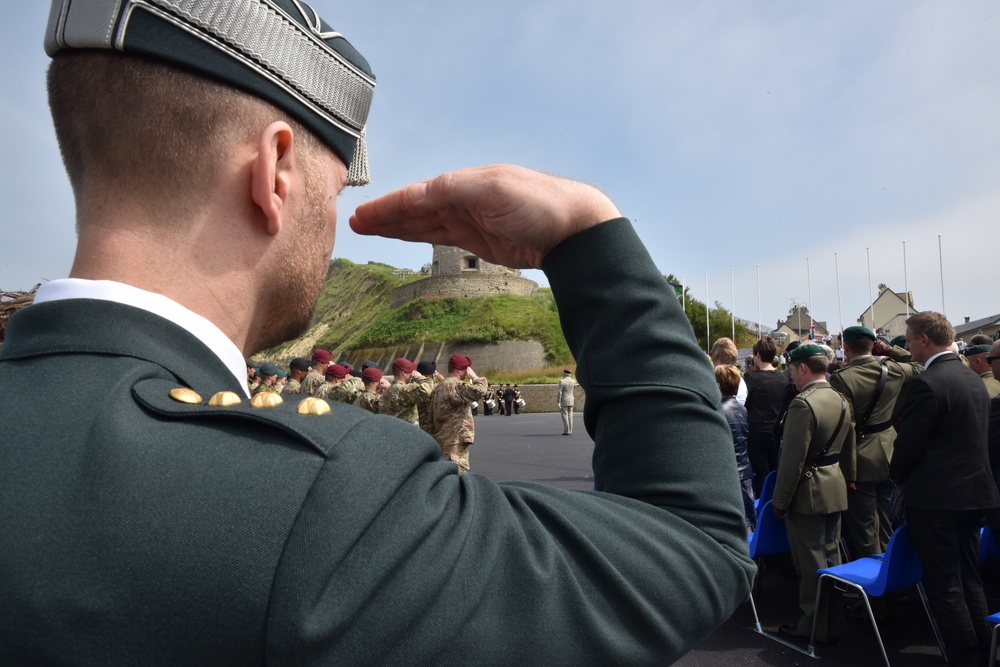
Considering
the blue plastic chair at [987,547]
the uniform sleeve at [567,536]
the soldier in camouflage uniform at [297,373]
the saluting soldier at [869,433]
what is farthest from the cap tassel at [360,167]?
the soldier in camouflage uniform at [297,373]

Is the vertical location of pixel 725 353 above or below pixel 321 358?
below

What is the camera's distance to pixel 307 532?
0.63 metres

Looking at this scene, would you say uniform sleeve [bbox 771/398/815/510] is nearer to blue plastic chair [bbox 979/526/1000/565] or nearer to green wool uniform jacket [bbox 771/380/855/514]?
green wool uniform jacket [bbox 771/380/855/514]

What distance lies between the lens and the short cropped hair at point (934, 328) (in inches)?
212

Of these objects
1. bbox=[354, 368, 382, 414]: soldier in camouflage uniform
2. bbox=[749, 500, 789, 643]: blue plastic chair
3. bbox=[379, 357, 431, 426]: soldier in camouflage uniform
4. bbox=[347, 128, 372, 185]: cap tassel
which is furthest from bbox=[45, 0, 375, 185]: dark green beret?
bbox=[354, 368, 382, 414]: soldier in camouflage uniform

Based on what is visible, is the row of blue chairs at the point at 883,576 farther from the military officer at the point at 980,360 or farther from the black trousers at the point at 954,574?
the military officer at the point at 980,360

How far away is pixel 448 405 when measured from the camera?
407 inches

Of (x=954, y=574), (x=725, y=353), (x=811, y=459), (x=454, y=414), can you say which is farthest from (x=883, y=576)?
(x=454, y=414)

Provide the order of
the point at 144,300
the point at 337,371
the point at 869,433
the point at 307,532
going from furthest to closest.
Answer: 1. the point at 337,371
2. the point at 869,433
3. the point at 144,300
4. the point at 307,532

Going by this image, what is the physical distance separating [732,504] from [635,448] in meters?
0.14

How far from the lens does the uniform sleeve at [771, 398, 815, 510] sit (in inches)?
212

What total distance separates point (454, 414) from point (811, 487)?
19.6ft

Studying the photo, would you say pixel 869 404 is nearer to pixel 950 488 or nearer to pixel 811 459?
pixel 811 459

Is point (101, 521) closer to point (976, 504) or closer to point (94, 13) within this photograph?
point (94, 13)
